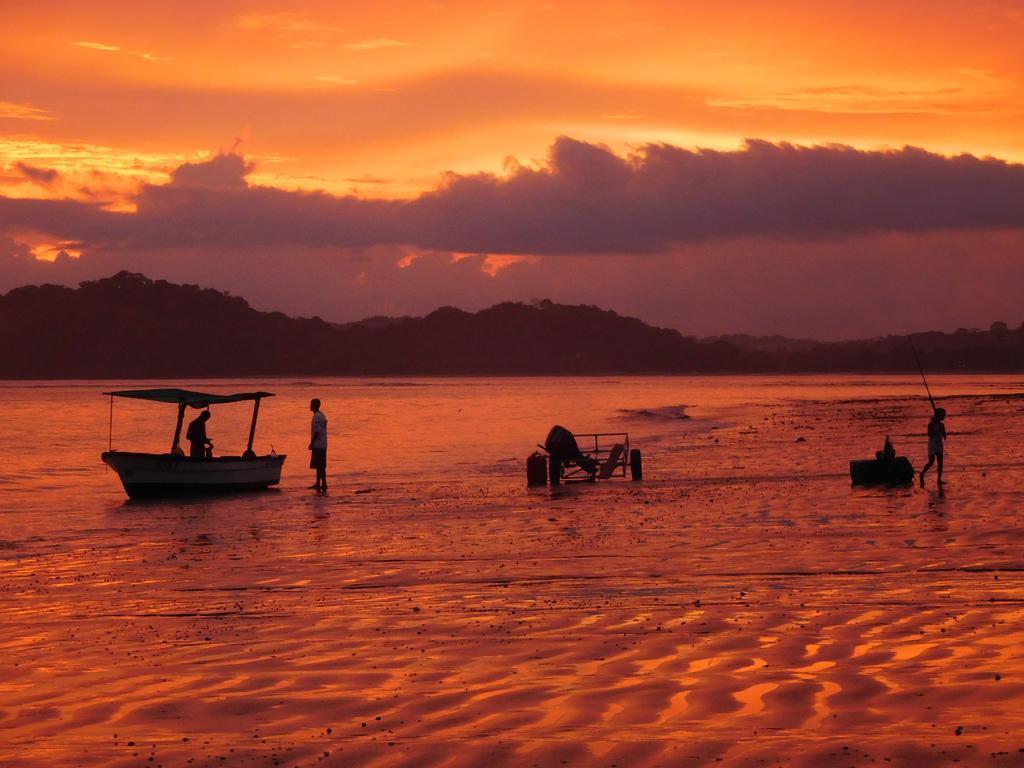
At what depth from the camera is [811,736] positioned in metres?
7.13

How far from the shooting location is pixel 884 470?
25.5 m

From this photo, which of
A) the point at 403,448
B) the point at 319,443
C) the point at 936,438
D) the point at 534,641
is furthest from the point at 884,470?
the point at 403,448


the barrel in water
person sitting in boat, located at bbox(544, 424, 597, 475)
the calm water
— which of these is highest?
person sitting in boat, located at bbox(544, 424, 597, 475)

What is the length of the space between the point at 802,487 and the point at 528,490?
A: 6651 mm

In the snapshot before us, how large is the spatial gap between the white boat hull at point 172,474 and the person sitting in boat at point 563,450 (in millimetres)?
8184

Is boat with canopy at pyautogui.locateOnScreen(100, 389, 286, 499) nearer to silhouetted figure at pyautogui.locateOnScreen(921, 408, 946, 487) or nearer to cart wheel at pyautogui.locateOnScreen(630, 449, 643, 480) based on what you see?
cart wheel at pyautogui.locateOnScreen(630, 449, 643, 480)

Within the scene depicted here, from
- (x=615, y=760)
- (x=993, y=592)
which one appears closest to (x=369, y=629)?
(x=615, y=760)

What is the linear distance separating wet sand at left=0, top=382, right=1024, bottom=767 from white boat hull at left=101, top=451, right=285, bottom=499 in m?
8.50

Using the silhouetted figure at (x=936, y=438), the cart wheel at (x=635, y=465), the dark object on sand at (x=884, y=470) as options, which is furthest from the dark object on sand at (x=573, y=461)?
the silhouetted figure at (x=936, y=438)

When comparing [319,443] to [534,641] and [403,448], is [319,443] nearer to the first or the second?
[534,641]

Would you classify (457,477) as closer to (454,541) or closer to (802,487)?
(802,487)

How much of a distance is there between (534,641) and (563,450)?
20.1 metres

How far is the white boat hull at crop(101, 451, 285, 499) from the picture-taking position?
30156mm

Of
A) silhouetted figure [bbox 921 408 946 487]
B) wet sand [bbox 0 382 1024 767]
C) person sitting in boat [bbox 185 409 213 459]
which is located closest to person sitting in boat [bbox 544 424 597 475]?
wet sand [bbox 0 382 1024 767]
